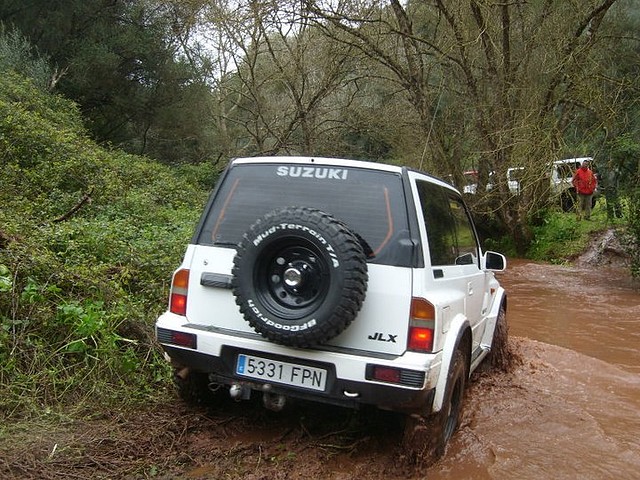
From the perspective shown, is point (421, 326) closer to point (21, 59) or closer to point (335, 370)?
point (335, 370)

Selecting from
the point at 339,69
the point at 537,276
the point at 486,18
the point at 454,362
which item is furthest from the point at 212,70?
the point at 454,362

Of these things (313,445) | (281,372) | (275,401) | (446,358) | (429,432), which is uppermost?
(446,358)

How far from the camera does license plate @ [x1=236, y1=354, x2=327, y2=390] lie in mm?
3006

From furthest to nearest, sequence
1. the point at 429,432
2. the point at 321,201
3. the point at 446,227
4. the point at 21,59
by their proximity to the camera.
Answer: the point at 21,59 → the point at 446,227 → the point at 321,201 → the point at 429,432

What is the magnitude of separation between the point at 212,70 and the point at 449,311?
2132 cm

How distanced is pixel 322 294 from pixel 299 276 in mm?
161

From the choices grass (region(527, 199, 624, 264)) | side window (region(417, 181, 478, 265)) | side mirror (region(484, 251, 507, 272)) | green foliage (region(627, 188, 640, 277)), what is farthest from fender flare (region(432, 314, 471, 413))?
grass (region(527, 199, 624, 264))

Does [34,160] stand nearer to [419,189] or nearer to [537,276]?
[419,189]

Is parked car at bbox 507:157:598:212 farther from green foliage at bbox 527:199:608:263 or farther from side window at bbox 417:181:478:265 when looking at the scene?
side window at bbox 417:181:478:265

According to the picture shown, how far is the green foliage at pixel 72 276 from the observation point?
3.69 m

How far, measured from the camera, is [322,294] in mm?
2920

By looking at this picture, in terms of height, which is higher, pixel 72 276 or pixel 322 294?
pixel 322 294

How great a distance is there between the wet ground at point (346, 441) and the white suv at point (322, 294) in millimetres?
301

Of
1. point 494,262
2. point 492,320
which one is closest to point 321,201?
point 494,262
